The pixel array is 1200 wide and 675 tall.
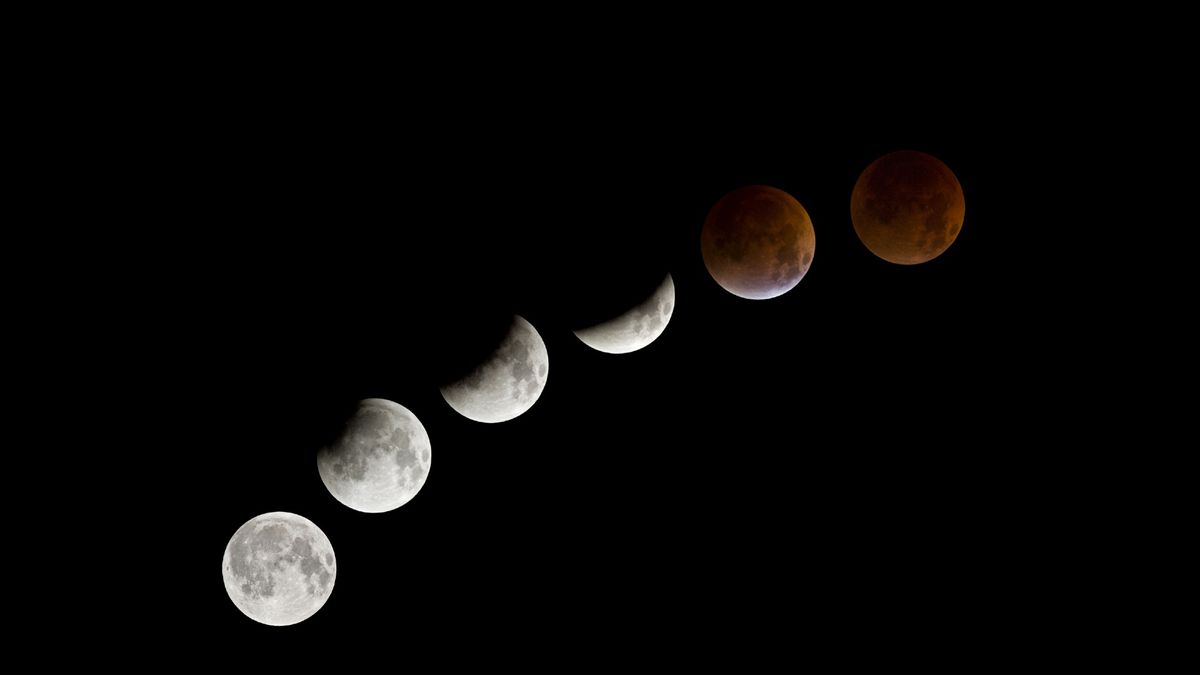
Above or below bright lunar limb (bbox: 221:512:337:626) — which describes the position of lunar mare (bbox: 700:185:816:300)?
above

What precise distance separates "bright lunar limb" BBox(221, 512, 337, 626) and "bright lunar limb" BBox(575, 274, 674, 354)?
1.74 metres

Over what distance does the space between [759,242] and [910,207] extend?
829 millimetres

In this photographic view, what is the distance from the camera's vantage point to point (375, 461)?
4789mm

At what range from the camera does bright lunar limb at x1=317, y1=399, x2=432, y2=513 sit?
4797 mm

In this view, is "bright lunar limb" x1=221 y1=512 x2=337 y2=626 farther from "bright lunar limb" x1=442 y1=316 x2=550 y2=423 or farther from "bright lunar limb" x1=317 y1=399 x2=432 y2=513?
"bright lunar limb" x1=442 y1=316 x2=550 y2=423

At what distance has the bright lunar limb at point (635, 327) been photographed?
16.7ft

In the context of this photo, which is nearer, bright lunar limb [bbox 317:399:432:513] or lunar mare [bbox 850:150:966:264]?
bright lunar limb [bbox 317:399:432:513]

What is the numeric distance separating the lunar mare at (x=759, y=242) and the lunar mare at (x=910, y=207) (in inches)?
13.9

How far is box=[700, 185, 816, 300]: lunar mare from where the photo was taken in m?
5.18

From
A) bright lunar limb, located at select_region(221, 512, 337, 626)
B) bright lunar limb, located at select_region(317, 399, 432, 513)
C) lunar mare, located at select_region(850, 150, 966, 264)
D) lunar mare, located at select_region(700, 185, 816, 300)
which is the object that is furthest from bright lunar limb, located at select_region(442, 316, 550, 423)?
lunar mare, located at select_region(850, 150, 966, 264)

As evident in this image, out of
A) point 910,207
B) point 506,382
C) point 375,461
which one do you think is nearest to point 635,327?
point 506,382

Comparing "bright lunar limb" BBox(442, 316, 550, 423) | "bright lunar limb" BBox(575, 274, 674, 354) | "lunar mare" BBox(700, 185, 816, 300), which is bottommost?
"bright lunar limb" BBox(442, 316, 550, 423)

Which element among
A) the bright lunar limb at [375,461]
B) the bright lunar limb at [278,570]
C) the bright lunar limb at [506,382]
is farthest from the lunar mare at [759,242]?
the bright lunar limb at [278,570]

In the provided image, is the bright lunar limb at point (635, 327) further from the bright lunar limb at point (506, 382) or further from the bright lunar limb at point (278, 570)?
the bright lunar limb at point (278, 570)
